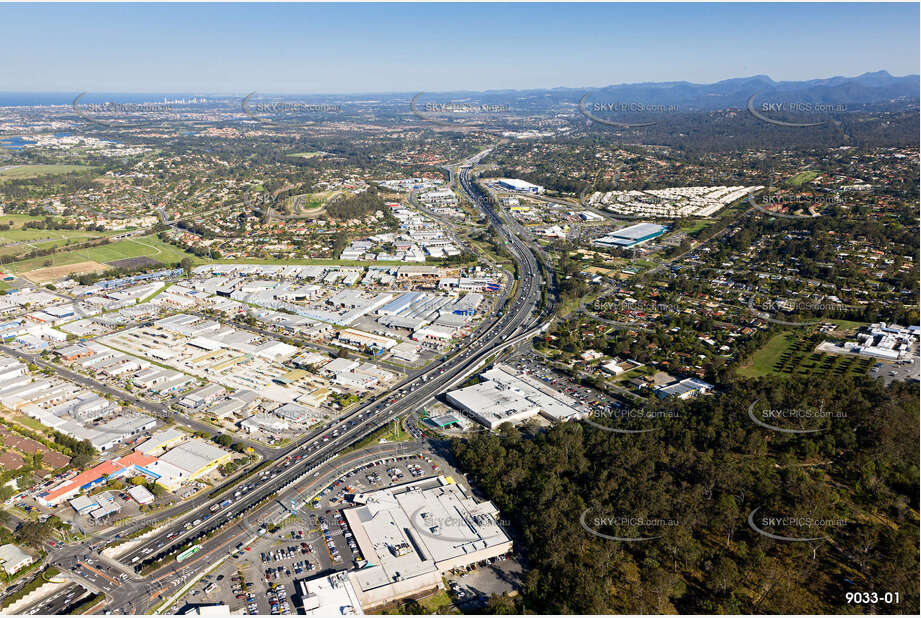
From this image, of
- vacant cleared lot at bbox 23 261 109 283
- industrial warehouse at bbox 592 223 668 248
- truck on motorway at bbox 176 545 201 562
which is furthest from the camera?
industrial warehouse at bbox 592 223 668 248

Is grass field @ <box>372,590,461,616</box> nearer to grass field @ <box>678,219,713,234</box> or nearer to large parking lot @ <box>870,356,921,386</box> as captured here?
large parking lot @ <box>870,356,921,386</box>

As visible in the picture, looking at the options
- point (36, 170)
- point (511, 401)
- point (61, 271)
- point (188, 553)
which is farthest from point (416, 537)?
point (36, 170)

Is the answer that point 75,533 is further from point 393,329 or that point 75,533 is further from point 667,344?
point 667,344

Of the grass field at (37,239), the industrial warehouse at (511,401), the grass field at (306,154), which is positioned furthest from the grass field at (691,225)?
the grass field at (306,154)

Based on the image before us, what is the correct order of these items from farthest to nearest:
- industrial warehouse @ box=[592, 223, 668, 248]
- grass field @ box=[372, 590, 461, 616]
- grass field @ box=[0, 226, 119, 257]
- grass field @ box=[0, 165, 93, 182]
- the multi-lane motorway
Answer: grass field @ box=[0, 165, 93, 182], industrial warehouse @ box=[592, 223, 668, 248], grass field @ box=[0, 226, 119, 257], the multi-lane motorway, grass field @ box=[372, 590, 461, 616]

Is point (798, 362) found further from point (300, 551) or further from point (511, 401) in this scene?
point (300, 551)

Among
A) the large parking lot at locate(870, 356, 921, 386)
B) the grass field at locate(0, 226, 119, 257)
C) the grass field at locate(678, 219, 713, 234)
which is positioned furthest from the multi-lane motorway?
the grass field at locate(0, 226, 119, 257)

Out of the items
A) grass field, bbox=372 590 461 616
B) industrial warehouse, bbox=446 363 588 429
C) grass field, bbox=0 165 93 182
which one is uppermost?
grass field, bbox=0 165 93 182
